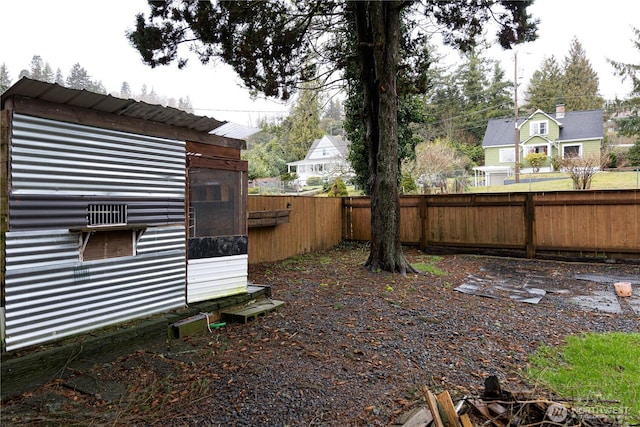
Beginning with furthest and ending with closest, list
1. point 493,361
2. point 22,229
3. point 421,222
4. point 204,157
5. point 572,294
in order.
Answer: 1. point 421,222
2. point 572,294
3. point 204,157
4. point 493,361
5. point 22,229

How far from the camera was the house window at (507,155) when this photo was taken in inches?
981

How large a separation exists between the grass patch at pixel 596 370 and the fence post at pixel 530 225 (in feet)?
16.2

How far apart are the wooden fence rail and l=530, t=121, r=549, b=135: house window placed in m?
19.0

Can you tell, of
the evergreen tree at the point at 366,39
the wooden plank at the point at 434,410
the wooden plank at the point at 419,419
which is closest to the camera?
the wooden plank at the point at 434,410

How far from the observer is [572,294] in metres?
5.53

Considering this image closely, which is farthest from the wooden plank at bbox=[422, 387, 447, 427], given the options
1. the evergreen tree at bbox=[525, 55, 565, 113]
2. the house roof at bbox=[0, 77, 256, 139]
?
the evergreen tree at bbox=[525, 55, 565, 113]

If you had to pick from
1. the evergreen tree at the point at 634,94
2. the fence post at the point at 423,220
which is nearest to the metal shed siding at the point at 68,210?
the fence post at the point at 423,220

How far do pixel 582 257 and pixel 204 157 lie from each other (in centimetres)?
791

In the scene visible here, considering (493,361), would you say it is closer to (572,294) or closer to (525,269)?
(572,294)

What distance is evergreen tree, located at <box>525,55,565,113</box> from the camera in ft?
98.8

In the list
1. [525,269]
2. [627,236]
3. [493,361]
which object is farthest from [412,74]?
[493,361]

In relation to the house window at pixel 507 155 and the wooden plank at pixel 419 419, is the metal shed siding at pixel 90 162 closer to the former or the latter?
the wooden plank at pixel 419 419

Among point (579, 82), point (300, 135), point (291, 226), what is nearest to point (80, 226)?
point (291, 226)

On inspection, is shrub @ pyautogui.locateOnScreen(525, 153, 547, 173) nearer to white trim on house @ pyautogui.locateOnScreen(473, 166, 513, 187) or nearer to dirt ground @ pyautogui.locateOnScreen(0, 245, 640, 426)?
white trim on house @ pyautogui.locateOnScreen(473, 166, 513, 187)
